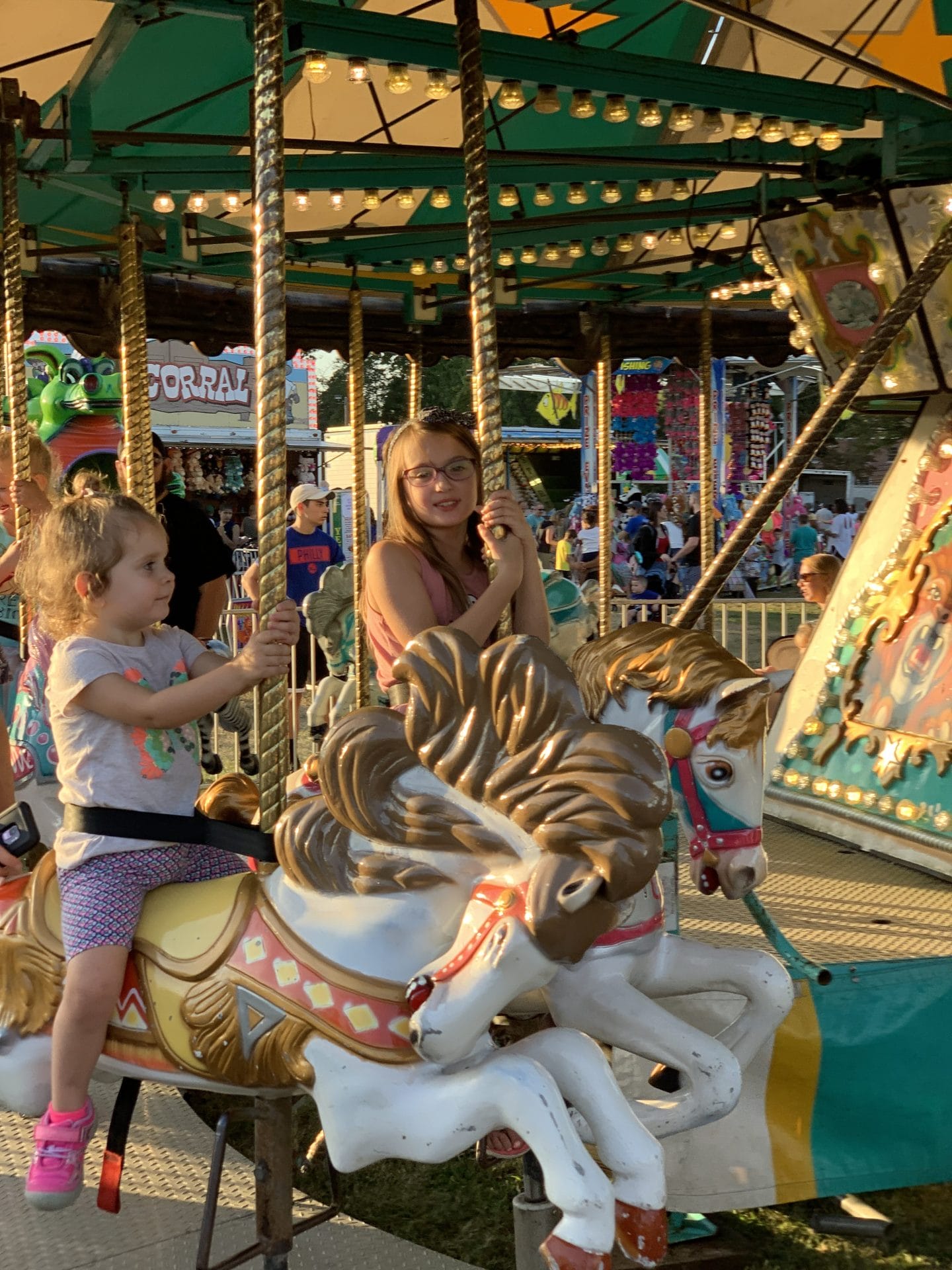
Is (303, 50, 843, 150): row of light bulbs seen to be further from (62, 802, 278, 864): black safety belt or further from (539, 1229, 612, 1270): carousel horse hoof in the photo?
(539, 1229, 612, 1270): carousel horse hoof

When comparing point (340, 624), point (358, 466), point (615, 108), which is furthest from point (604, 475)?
point (615, 108)

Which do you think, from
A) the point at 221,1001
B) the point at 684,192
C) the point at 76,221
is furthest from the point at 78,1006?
the point at 684,192

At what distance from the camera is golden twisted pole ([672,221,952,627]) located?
272 cm

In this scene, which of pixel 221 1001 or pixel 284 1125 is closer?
pixel 221 1001

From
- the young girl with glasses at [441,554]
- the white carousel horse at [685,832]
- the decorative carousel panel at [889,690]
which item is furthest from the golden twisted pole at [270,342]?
the decorative carousel panel at [889,690]

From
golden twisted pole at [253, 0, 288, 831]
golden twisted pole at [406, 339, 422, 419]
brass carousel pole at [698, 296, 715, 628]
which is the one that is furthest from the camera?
golden twisted pole at [406, 339, 422, 419]

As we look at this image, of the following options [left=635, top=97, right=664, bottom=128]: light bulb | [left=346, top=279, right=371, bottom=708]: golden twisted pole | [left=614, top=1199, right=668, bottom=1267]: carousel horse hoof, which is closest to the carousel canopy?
[left=635, top=97, right=664, bottom=128]: light bulb

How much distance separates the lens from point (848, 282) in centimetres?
486

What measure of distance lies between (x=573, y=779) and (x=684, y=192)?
4877 millimetres

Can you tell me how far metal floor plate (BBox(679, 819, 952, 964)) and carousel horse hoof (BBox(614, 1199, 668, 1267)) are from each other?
1.36 meters

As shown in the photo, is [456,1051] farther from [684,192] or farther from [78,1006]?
[684,192]

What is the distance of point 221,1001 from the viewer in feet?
5.88

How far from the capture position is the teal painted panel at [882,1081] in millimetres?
2703

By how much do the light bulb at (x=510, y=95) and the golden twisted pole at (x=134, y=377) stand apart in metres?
1.31
